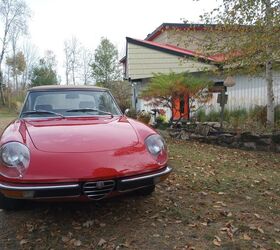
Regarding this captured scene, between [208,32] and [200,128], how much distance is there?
2.96m

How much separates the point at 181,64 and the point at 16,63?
44024mm

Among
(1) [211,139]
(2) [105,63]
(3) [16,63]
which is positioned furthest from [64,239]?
(3) [16,63]

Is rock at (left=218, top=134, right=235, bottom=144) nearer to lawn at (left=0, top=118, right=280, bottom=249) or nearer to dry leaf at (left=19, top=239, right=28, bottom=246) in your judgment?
A: lawn at (left=0, top=118, right=280, bottom=249)

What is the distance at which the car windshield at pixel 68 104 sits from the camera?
467 centimetres

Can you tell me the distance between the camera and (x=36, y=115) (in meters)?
4.56

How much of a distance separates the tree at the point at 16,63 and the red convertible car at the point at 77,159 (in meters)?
48.9

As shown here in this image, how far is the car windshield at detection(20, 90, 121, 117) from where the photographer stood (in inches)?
184

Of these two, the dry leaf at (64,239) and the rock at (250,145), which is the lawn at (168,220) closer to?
the dry leaf at (64,239)

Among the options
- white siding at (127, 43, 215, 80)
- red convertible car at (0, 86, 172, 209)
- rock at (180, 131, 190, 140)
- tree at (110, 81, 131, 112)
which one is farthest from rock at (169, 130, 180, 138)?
tree at (110, 81, 131, 112)

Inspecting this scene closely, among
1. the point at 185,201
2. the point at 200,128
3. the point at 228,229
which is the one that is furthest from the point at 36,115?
the point at 200,128

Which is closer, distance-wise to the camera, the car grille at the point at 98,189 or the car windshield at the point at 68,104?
the car grille at the point at 98,189

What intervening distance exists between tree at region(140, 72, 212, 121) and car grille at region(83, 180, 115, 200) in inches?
271

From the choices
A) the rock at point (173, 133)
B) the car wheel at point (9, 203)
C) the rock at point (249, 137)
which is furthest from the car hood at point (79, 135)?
the rock at point (173, 133)

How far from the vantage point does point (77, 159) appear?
3.33 meters
